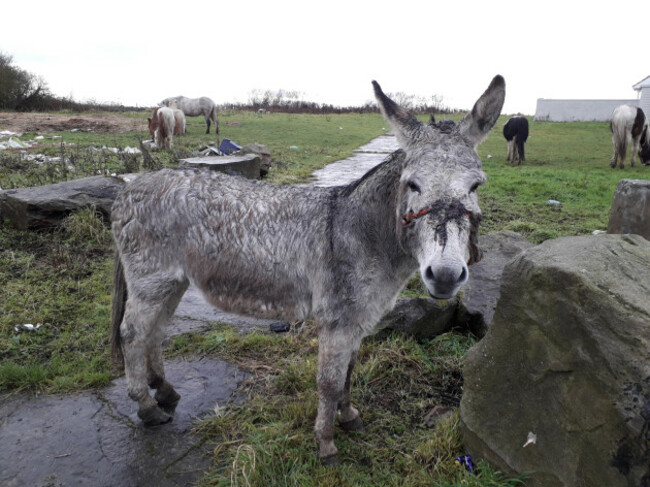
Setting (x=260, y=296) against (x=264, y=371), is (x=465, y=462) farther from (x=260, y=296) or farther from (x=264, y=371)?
(x=264, y=371)

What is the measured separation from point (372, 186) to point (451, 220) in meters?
0.80

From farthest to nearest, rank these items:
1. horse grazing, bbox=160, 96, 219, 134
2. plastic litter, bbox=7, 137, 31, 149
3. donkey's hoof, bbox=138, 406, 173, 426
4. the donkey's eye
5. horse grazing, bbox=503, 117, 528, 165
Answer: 1. horse grazing, bbox=160, 96, 219, 134
2. horse grazing, bbox=503, 117, 528, 165
3. plastic litter, bbox=7, 137, 31, 149
4. donkey's hoof, bbox=138, 406, 173, 426
5. the donkey's eye

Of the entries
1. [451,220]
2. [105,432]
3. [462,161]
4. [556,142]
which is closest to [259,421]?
[105,432]

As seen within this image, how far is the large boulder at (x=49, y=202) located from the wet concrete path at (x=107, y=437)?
3.46 m

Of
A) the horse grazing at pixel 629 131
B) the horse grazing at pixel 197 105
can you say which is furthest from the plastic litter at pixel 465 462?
the horse grazing at pixel 197 105

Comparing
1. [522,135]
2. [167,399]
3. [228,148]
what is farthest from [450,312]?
[522,135]

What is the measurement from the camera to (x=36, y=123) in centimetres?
2028

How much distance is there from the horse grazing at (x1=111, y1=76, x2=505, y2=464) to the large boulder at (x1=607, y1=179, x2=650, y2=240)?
3646 mm

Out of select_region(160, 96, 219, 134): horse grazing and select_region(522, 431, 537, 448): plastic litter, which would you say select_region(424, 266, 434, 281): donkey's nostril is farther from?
select_region(160, 96, 219, 134): horse grazing

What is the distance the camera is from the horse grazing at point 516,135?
1389cm

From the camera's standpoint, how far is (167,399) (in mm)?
3215

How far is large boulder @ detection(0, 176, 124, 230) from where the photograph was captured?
588 centimetres

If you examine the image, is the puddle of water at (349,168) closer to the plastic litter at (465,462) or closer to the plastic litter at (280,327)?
the plastic litter at (280,327)

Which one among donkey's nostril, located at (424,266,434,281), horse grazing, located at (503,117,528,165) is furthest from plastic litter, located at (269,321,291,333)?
Answer: horse grazing, located at (503,117,528,165)
